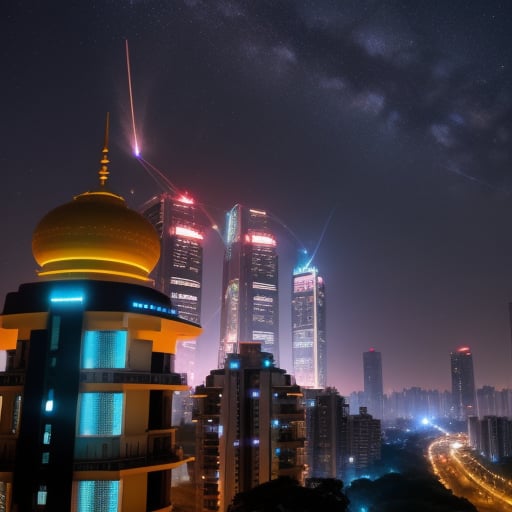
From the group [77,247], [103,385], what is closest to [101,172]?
[77,247]

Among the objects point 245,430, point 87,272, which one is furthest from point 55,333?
point 245,430

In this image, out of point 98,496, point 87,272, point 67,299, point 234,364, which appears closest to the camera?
point 98,496

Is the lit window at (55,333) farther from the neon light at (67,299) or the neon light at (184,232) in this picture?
the neon light at (184,232)

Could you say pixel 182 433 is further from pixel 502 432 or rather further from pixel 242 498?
pixel 242 498

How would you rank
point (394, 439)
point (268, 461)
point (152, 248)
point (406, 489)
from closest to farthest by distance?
1. point (152, 248)
2. point (268, 461)
3. point (406, 489)
4. point (394, 439)

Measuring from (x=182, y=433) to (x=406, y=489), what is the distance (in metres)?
66.9

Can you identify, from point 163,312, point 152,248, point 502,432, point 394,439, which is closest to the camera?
point 163,312

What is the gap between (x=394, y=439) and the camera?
181750mm

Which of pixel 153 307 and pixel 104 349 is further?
pixel 153 307

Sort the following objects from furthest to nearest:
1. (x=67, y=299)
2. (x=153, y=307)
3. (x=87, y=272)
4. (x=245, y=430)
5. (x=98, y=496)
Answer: (x=245, y=430) < (x=87, y=272) < (x=153, y=307) < (x=67, y=299) < (x=98, y=496)

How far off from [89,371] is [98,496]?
387cm

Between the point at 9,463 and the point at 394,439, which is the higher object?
the point at 9,463

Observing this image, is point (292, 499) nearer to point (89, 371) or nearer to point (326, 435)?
point (89, 371)

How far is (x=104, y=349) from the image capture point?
1866 centimetres
